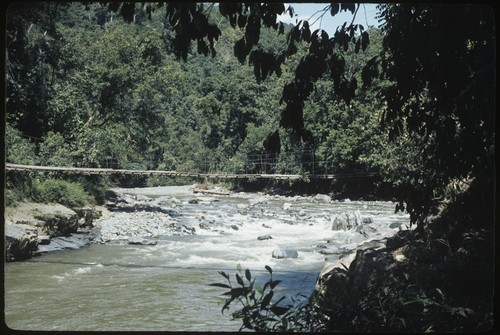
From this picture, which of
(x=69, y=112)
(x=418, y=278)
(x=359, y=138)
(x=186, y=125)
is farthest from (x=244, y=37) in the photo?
(x=186, y=125)

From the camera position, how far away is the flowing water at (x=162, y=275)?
441 cm

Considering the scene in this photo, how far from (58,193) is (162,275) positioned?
15.0 ft

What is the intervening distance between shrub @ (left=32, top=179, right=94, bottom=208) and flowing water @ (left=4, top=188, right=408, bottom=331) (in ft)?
6.29

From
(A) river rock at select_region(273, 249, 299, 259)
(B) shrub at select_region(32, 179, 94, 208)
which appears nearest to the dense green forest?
(B) shrub at select_region(32, 179, 94, 208)

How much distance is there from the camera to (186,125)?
1816 cm

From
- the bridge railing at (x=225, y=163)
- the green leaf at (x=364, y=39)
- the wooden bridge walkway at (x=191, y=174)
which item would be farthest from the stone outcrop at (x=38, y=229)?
the green leaf at (x=364, y=39)

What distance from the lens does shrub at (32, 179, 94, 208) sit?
9191mm

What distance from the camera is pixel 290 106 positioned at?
1.49 meters

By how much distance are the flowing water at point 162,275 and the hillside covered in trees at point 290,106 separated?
858 millimetres

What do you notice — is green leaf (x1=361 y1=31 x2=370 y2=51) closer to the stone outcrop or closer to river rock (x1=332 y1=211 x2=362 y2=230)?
the stone outcrop

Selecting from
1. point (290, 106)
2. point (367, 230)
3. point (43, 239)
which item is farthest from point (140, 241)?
point (290, 106)

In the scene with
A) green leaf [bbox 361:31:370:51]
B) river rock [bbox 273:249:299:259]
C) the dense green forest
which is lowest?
river rock [bbox 273:249:299:259]

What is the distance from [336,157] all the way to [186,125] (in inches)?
225

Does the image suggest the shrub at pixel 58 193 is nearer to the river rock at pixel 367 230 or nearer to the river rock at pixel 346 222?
the river rock at pixel 346 222
